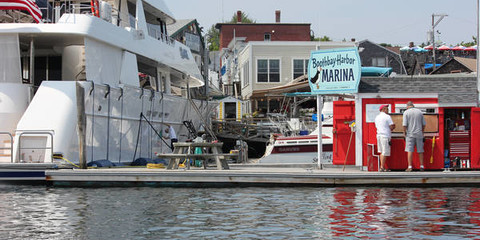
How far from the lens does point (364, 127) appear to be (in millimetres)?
17078

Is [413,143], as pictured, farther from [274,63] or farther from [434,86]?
[274,63]

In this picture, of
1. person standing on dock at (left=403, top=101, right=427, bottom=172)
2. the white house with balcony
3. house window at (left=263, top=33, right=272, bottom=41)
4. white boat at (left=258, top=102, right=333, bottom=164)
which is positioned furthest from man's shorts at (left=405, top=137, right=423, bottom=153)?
house window at (left=263, top=33, right=272, bottom=41)

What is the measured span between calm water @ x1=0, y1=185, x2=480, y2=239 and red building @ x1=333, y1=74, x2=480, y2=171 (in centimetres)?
129

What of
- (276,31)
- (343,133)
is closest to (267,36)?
(276,31)

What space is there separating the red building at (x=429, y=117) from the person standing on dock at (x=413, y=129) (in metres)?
0.44

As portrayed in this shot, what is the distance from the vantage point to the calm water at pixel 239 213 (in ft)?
33.6

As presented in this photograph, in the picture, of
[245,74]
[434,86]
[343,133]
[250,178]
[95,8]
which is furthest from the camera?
[245,74]

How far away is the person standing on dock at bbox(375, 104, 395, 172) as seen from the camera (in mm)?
16141

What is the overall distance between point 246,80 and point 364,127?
3201cm

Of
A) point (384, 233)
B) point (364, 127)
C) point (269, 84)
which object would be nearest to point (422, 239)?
point (384, 233)

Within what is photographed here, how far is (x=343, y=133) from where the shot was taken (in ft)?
57.6

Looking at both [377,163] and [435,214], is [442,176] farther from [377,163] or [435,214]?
[435,214]

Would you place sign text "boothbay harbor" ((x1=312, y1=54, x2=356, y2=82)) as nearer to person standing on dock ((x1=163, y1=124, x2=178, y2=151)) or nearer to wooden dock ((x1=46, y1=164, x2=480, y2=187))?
wooden dock ((x1=46, y1=164, x2=480, y2=187))

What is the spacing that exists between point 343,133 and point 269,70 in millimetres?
29194
